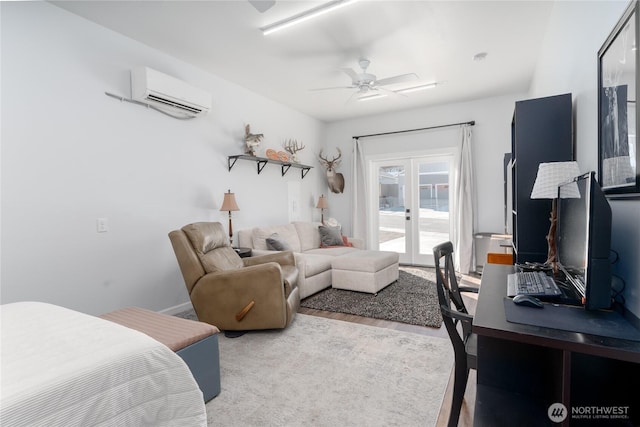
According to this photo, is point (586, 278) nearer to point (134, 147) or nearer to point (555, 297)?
point (555, 297)

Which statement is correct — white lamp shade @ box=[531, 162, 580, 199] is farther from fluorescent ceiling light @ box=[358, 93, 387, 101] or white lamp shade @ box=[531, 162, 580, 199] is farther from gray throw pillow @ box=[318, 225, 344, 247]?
gray throw pillow @ box=[318, 225, 344, 247]

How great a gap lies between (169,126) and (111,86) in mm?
623

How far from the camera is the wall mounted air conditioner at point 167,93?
296 cm

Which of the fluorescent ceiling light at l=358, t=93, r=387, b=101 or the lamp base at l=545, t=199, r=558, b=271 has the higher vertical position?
the fluorescent ceiling light at l=358, t=93, r=387, b=101

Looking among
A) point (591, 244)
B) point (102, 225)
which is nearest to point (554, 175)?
point (591, 244)

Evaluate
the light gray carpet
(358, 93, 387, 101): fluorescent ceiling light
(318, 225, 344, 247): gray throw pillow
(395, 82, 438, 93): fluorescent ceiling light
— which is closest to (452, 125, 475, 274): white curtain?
(395, 82, 438, 93): fluorescent ceiling light

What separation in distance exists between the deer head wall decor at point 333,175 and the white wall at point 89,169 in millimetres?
2525

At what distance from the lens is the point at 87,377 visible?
0.98 meters

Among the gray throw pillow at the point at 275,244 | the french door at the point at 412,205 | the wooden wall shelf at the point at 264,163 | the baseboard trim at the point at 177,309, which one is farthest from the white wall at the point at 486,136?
the baseboard trim at the point at 177,309

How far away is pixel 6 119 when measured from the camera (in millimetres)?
2244

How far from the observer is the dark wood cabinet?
6.90ft

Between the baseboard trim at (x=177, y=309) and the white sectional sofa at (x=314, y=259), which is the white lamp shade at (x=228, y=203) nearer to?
the white sectional sofa at (x=314, y=259)

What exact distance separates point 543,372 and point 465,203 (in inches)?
163

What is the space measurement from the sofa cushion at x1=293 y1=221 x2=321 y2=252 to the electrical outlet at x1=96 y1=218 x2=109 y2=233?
8.49ft
